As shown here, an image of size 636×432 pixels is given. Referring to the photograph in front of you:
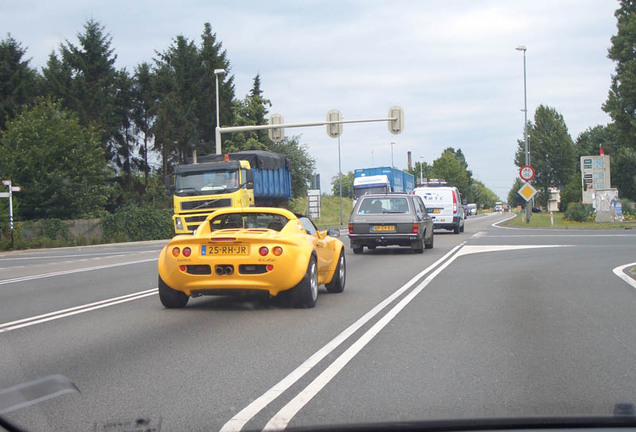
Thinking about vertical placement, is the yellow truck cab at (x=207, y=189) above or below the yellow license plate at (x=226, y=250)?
above

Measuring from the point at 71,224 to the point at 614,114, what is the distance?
31.3 m

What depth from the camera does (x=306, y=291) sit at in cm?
923

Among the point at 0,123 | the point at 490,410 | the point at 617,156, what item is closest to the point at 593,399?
the point at 490,410

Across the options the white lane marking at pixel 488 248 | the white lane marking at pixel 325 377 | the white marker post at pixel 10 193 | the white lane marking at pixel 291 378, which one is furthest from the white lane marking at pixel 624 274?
the white marker post at pixel 10 193

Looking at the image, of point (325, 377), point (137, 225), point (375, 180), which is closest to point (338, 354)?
point (325, 377)

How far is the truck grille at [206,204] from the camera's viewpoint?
23.4 metres

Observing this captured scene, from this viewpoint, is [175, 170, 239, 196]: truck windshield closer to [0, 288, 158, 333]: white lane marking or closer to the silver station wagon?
the silver station wagon

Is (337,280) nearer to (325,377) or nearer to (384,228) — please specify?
(325,377)

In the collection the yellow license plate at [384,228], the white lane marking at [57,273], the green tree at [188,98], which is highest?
the green tree at [188,98]

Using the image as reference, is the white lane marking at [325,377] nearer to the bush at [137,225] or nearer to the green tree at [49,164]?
the bush at [137,225]

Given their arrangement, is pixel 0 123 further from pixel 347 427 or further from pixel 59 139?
pixel 347 427

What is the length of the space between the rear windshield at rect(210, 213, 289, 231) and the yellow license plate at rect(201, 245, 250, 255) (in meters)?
1.24

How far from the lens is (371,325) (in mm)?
8172

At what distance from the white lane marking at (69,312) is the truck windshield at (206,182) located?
11612mm
